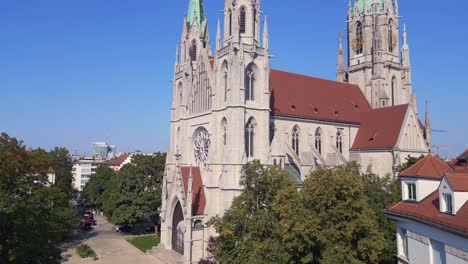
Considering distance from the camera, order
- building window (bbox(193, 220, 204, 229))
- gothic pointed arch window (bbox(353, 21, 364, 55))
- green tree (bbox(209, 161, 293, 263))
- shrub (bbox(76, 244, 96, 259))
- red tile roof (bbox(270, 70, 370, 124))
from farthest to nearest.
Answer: gothic pointed arch window (bbox(353, 21, 364, 55))
red tile roof (bbox(270, 70, 370, 124))
shrub (bbox(76, 244, 96, 259))
building window (bbox(193, 220, 204, 229))
green tree (bbox(209, 161, 293, 263))

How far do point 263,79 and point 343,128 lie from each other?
1614 centimetres

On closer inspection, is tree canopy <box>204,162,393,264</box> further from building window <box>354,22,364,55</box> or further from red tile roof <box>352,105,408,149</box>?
building window <box>354,22,364,55</box>

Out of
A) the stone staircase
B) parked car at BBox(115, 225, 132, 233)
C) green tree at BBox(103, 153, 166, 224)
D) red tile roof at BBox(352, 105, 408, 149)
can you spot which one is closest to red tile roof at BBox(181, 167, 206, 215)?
the stone staircase

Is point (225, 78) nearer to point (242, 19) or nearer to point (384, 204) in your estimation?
point (242, 19)

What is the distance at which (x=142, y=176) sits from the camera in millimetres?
53125

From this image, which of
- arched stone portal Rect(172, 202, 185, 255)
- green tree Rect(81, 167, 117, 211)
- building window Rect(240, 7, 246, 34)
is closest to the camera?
arched stone portal Rect(172, 202, 185, 255)

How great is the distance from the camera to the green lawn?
152ft

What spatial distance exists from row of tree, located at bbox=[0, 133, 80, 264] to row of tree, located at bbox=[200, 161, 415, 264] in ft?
Answer: 37.4

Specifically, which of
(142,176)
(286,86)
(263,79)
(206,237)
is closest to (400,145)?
(286,86)

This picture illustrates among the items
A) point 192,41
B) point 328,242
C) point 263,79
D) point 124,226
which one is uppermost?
point 192,41

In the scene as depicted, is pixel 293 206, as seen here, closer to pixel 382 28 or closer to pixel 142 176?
pixel 142 176

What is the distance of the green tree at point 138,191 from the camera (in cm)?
5134

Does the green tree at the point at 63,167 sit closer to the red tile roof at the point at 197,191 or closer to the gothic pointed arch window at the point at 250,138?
the red tile roof at the point at 197,191

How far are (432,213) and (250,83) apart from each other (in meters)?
25.7
